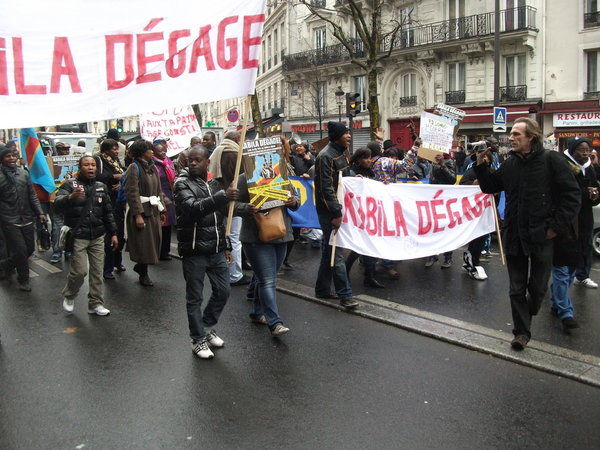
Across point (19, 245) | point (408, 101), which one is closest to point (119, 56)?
point (19, 245)

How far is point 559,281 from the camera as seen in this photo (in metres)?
5.45

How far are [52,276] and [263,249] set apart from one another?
13.6 ft

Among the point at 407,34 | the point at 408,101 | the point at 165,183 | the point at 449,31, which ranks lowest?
the point at 165,183

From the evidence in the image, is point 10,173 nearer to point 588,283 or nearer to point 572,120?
point 588,283

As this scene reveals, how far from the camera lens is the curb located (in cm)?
439

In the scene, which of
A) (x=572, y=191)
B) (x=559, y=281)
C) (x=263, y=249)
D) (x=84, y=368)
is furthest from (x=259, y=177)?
(x=559, y=281)

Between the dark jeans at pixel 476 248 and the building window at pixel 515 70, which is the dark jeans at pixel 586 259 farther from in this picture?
the building window at pixel 515 70

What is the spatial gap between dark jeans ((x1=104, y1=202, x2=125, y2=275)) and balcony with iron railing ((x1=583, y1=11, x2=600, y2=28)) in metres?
23.9

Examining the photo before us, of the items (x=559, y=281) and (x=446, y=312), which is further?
(x=446, y=312)

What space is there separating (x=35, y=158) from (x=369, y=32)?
70.3 feet

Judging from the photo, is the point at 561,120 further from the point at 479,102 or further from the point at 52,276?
the point at 52,276

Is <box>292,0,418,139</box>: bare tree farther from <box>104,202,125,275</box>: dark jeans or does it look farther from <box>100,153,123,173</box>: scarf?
<box>104,202,125,275</box>: dark jeans

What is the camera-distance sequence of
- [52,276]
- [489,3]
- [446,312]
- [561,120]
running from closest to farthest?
[446,312]
[52,276]
[561,120]
[489,3]

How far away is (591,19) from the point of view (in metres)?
24.7
